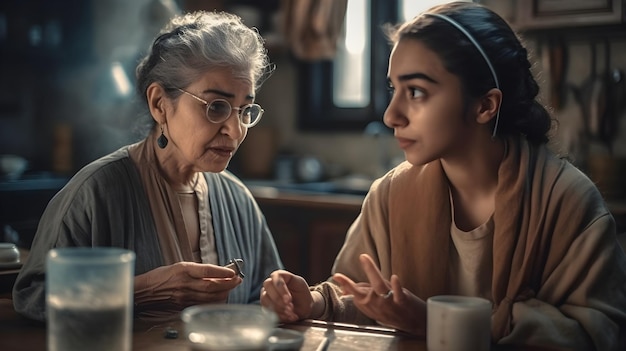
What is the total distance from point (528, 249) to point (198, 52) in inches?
36.6

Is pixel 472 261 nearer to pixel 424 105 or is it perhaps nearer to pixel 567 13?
pixel 424 105

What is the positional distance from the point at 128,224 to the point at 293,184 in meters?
2.45

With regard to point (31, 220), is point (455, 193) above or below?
above

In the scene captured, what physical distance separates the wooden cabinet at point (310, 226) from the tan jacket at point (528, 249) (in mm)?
1543

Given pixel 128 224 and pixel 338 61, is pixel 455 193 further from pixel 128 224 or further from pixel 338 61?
pixel 338 61

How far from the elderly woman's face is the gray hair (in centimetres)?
3

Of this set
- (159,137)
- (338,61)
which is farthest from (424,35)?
(338,61)

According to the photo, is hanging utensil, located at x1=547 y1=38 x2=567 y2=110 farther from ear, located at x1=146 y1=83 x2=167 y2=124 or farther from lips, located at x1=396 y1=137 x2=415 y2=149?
ear, located at x1=146 y1=83 x2=167 y2=124

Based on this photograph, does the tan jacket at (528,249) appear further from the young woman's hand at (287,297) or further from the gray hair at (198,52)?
→ the gray hair at (198,52)

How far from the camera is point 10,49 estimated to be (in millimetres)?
4352

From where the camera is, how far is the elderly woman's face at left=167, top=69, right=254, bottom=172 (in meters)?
1.99

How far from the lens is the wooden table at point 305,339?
1422 millimetres

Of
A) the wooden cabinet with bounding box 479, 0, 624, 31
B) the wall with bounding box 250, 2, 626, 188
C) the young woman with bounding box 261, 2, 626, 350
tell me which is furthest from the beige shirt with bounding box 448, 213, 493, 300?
the wooden cabinet with bounding box 479, 0, 624, 31

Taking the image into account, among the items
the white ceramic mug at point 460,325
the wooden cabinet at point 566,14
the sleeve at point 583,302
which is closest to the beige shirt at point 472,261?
the sleeve at point 583,302
